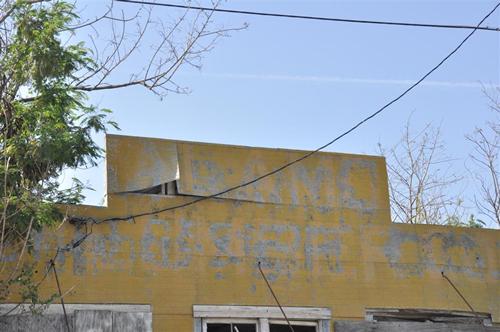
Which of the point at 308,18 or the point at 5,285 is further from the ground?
the point at 308,18

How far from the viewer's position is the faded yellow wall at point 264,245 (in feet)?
35.7

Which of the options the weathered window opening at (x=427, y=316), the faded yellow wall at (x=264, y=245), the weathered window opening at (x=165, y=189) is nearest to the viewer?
the faded yellow wall at (x=264, y=245)

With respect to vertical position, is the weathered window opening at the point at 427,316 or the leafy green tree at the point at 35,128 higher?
the leafy green tree at the point at 35,128

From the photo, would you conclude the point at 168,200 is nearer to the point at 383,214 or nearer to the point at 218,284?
the point at 218,284

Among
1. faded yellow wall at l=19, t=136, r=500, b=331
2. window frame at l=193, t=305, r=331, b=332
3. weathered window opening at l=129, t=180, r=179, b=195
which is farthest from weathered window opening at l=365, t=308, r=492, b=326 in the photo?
weathered window opening at l=129, t=180, r=179, b=195

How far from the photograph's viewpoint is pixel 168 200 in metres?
11.4

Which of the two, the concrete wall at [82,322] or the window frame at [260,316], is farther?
the window frame at [260,316]

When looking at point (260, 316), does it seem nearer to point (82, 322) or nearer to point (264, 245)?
point (264, 245)

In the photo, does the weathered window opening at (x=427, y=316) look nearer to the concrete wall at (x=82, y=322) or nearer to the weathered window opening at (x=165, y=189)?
the weathered window opening at (x=165, y=189)

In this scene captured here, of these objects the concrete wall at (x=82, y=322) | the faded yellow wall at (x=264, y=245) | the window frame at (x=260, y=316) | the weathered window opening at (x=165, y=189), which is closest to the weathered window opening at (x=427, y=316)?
the faded yellow wall at (x=264, y=245)

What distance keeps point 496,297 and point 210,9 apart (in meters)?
5.48

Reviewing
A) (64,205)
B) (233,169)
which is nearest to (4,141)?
(64,205)

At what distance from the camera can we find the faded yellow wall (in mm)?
10867

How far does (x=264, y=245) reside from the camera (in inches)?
457
